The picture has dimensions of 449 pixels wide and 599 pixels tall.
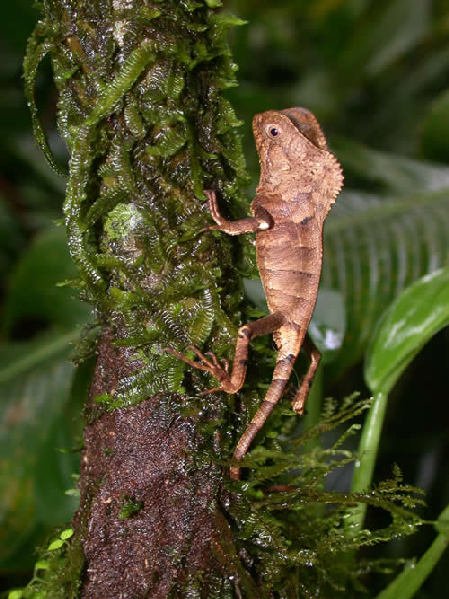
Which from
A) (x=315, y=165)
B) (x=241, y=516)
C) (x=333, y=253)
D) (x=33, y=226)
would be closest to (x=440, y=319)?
(x=315, y=165)

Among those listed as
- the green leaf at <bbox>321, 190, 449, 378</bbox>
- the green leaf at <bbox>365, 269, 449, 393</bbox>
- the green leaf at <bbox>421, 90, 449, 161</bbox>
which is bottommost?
the green leaf at <bbox>365, 269, 449, 393</bbox>

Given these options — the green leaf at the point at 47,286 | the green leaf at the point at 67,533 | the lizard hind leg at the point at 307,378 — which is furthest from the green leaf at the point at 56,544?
the green leaf at the point at 47,286

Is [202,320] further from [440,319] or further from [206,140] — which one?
[440,319]

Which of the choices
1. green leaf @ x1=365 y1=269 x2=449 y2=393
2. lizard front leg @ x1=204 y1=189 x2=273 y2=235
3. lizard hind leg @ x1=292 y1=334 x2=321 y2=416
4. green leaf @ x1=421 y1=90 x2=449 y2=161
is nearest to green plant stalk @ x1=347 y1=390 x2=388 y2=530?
A: green leaf @ x1=365 y1=269 x2=449 y2=393

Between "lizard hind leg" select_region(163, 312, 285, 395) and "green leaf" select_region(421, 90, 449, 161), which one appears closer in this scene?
"lizard hind leg" select_region(163, 312, 285, 395)

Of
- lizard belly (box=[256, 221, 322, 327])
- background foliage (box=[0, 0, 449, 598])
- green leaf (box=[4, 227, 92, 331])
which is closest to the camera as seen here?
lizard belly (box=[256, 221, 322, 327])

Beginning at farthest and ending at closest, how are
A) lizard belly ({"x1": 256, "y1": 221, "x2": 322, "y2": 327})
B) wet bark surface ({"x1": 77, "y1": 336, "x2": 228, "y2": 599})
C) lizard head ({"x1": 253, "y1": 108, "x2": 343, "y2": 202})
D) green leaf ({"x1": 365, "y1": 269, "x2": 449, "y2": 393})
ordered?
lizard head ({"x1": 253, "y1": 108, "x2": 343, "y2": 202}) < lizard belly ({"x1": 256, "y1": 221, "x2": 322, "y2": 327}) < green leaf ({"x1": 365, "y1": 269, "x2": 449, "y2": 393}) < wet bark surface ({"x1": 77, "y1": 336, "x2": 228, "y2": 599})

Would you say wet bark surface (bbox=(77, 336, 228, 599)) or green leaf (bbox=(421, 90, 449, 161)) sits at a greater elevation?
green leaf (bbox=(421, 90, 449, 161))

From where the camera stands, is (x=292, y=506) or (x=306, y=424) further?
(x=306, y=424)

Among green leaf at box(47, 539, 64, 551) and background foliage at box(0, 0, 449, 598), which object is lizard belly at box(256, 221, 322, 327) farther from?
green leaf at box(47, 539, 64, 551)
